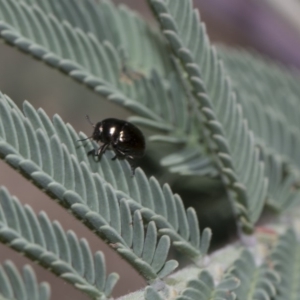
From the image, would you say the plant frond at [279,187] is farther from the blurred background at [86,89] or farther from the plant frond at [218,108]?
the blurred background at [86,89]

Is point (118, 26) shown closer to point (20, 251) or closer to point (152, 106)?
point (152, 106)

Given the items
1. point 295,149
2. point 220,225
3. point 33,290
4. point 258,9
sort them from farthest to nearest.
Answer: point 258,9 → point 295,149 → point 220,225 → point 33,290

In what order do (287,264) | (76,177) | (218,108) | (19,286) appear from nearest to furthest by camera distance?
(19,286) < (76,177) < (218,108) < (287,264)

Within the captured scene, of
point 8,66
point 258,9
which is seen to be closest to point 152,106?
point 8,66

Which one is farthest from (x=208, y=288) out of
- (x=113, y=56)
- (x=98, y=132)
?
(x=113, y=56)

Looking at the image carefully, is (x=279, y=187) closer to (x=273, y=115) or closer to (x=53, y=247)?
(x=273, y=115)

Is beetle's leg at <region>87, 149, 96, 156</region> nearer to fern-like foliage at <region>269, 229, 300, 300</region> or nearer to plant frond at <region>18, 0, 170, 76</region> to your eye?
plant frond at <region>18, 0, 170, 76</region>
